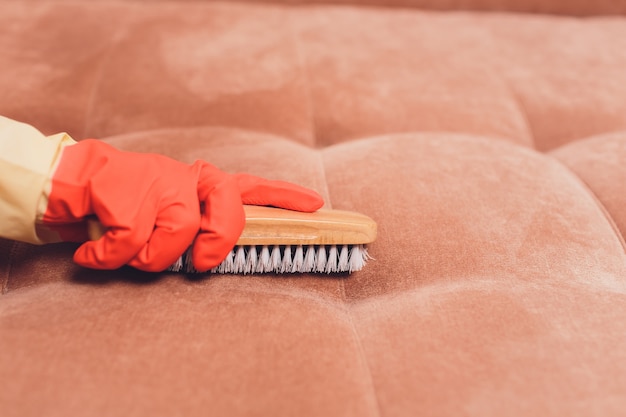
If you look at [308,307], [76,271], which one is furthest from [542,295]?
[76,271]

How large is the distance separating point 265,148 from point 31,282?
43 cm

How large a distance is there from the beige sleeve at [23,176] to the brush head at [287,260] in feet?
0.61

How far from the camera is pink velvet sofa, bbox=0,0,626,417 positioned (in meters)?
0.61

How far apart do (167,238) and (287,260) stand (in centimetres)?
17

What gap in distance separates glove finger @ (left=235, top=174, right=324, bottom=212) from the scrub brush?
0.01 m

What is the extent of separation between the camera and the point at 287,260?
0.77 meters

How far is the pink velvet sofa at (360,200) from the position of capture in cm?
61

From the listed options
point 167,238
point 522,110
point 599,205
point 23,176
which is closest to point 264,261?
point 167,238

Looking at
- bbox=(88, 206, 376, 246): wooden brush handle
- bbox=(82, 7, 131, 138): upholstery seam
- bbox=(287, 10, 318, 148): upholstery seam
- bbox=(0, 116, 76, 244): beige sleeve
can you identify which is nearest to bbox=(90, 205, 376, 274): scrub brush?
bbox=(88, 206, 376, 246): wooden brush handle

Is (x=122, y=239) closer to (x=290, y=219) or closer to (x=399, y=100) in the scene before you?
(x=290, y=219)

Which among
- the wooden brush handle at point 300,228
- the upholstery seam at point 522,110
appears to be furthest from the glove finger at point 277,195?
the upholstery seam at point 522,110

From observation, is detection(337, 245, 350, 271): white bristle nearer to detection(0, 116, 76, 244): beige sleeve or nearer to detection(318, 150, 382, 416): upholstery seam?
detection(318, 150, 382, 416): upholstery seam

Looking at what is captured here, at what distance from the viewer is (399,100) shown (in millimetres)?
1154

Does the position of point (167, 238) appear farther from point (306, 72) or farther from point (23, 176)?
point (306, 72)
